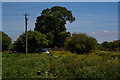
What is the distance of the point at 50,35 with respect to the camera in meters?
47.9

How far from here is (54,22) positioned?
51031 millimetres

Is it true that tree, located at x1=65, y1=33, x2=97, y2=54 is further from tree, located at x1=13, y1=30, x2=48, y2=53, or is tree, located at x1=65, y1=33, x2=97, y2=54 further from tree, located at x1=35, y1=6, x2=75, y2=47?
tree, located at x1=35, y1=6, x2=75, y2=47

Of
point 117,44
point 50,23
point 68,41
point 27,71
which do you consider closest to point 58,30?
point 50,23

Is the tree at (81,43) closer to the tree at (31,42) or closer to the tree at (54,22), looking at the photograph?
the tree at (31,42)

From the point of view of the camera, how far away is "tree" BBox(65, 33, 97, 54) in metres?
29.4

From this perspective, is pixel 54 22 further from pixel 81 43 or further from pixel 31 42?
pixel 81 43

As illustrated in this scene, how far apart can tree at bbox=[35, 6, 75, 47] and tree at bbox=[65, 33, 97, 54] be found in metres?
19.2

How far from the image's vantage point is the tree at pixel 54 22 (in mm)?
50812

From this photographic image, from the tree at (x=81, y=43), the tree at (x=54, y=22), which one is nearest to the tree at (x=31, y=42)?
the tree at (x=81, y=43)

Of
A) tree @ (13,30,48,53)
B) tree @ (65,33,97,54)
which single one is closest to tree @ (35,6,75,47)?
tree @ (13,30,48,53)

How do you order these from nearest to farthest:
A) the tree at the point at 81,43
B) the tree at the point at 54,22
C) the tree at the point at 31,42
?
the tree at the point at 81,43 → the tree at the point at 31,42 → the tree at the point at 54,22

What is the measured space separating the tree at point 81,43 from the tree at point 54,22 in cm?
1918

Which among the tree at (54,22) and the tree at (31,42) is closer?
the tree at (31,42)

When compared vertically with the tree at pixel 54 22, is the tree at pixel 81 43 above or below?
below
